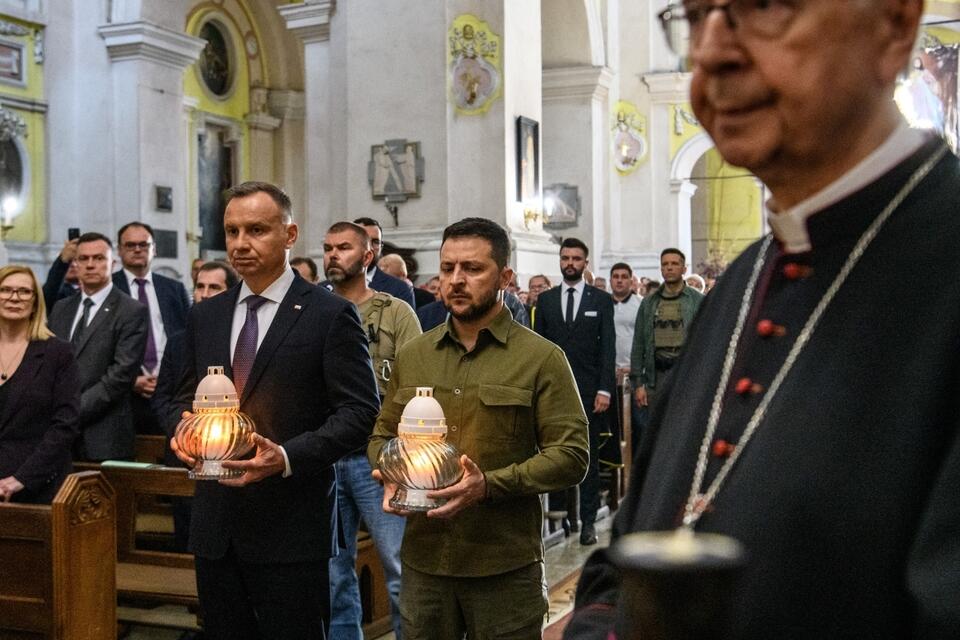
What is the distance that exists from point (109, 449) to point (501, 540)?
3.44 metres

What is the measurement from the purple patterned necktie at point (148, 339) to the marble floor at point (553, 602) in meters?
1.41

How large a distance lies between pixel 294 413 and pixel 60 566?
137 centimetres

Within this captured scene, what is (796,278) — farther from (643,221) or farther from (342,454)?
(643,221)

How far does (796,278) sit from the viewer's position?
1472 mm

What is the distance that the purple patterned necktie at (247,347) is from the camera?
3.78m

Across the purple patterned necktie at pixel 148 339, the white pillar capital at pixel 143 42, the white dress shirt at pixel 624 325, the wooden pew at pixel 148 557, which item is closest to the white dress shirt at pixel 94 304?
the purple patterned necktie at pixel 148 339

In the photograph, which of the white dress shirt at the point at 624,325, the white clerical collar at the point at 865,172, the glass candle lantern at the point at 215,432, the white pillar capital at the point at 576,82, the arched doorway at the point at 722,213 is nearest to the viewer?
the white clerical collar at the point at 865,172

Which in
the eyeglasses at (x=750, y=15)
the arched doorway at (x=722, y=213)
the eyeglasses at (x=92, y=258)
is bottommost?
the eyeglasses at (x=92, y=258)

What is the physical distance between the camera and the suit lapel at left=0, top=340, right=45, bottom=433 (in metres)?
5.34

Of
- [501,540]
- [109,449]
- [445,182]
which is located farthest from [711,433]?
[445,182]

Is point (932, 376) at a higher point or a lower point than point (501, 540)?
higher

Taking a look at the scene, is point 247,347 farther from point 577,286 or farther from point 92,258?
point 577,286

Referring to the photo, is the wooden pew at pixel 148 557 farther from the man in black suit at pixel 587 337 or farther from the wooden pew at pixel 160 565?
the man in black suit at pixel 587 337

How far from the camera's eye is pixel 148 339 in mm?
7039
